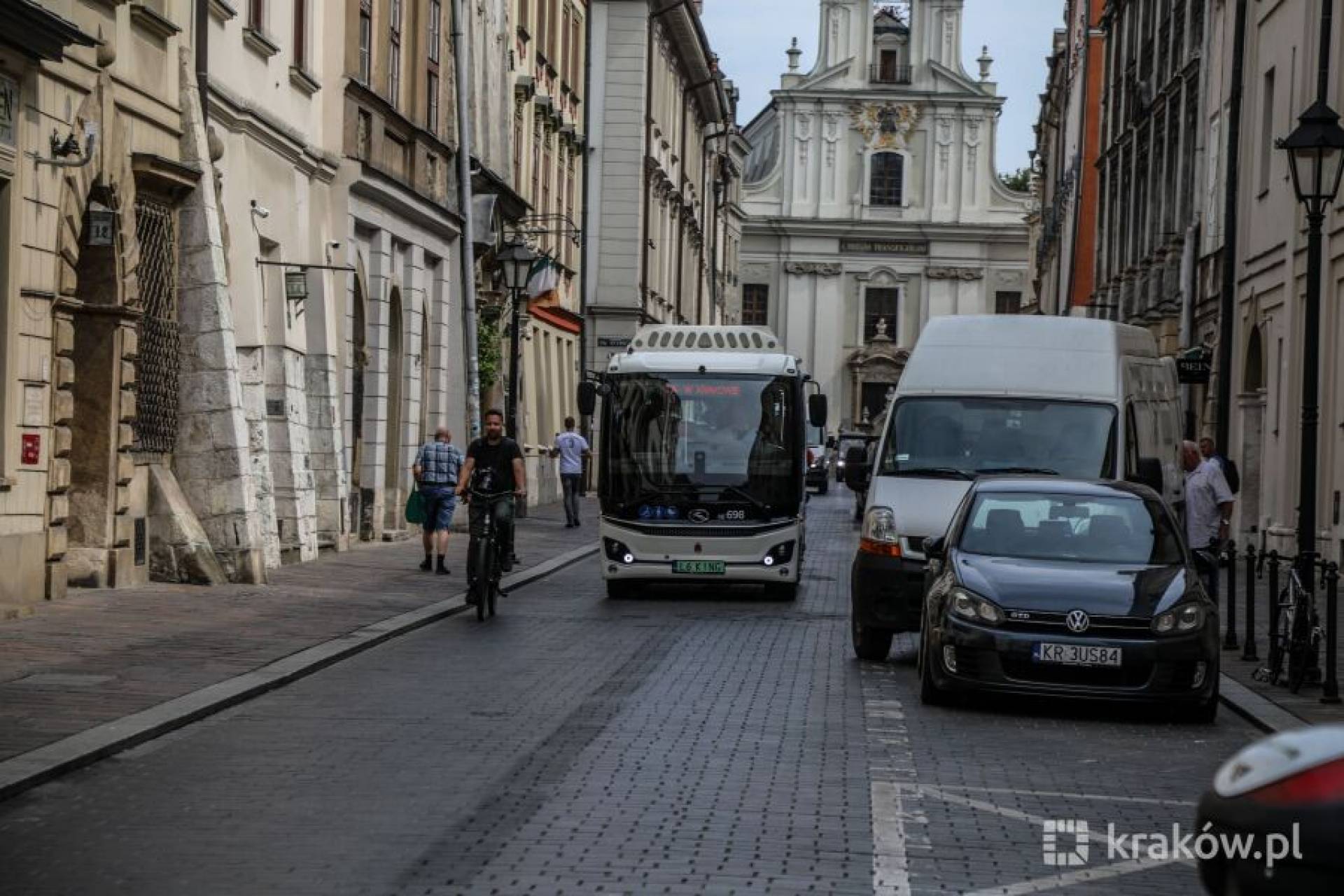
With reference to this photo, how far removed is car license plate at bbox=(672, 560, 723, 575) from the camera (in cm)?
2447

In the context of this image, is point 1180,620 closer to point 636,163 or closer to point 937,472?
point 937,472

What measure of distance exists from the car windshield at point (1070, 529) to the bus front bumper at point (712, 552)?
916 cm

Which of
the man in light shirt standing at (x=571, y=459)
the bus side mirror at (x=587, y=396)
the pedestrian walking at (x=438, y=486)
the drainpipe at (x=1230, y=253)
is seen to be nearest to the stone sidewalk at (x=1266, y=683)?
the drainpipe at (x=1230, y=253)

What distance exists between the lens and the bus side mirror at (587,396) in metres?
24.5

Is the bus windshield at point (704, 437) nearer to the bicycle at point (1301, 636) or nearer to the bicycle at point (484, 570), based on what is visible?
the bicycle at point (484, 570)

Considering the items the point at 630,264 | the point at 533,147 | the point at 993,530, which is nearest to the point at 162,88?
the point at 993,530

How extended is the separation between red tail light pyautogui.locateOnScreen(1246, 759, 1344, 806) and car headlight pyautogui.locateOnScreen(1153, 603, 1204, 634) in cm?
877

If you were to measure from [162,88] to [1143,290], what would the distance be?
30.2 m

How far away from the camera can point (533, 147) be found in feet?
158

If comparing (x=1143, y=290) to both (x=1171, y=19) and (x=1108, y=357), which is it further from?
(x=1108, y=357)

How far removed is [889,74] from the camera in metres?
108

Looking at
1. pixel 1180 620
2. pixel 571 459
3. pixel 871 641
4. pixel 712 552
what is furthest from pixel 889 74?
pixel 1180 620

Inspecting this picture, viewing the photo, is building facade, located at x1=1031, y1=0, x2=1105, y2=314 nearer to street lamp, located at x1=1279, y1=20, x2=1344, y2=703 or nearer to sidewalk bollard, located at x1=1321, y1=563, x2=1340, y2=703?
street lamp, located at x1=1279, y1=20, x2=1344, y2=703

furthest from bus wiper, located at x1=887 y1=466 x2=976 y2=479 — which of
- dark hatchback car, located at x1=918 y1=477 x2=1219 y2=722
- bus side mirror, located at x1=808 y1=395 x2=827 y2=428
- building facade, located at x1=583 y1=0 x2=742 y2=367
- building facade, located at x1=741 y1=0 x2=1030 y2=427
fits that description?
building facade, located at x1=741 y1=0 x2=1030 y2=427
